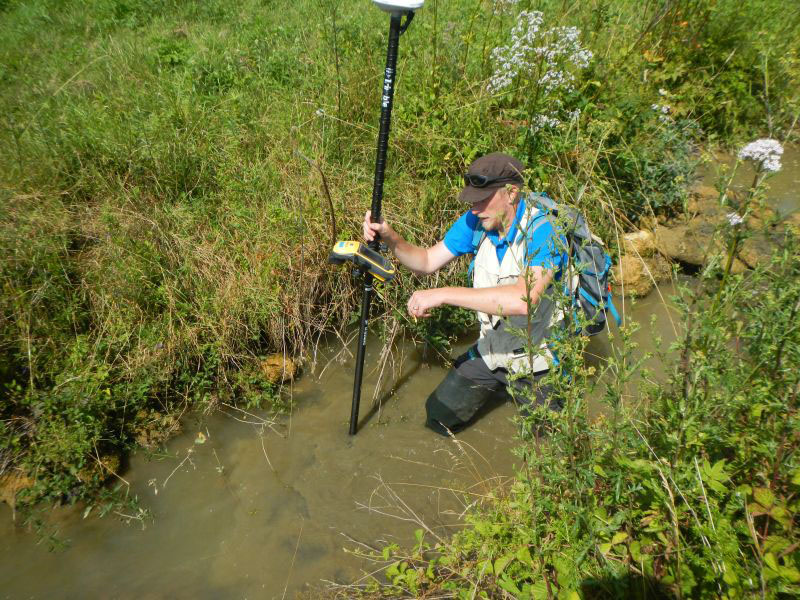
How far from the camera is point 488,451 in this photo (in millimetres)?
3893

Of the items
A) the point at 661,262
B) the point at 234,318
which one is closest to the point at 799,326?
the point at 661,262

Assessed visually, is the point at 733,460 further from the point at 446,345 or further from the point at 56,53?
the point at 56,53

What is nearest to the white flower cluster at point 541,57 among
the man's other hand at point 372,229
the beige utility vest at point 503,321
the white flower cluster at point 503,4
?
the white flower cluster at point 503,4

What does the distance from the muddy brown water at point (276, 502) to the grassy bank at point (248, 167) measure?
0.96 ft

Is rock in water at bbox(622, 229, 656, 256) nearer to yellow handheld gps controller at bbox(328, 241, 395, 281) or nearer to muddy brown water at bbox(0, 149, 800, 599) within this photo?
muddy brown water at bbox(0, 149, 800, 599)

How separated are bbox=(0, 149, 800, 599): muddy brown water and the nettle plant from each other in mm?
1894

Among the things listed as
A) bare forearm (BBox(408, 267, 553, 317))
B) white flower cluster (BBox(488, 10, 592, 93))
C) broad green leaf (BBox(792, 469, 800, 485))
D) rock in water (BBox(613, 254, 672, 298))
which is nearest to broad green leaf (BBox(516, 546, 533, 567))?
broad green leaf (BBox(792, 469, 800, 485))

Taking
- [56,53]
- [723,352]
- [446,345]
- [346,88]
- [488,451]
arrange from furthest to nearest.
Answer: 1. [56,53]
2. [346,88]
3. [446,345]
4. [488,451]
5. [723,352]

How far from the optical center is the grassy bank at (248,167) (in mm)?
3736

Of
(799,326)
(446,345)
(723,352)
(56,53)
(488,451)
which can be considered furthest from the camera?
(56,53)

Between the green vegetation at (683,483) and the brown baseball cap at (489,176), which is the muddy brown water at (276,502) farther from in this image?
the brown baseball cap at (489,176)

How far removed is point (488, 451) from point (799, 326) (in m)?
2.24

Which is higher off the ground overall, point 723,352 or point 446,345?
point 723,352

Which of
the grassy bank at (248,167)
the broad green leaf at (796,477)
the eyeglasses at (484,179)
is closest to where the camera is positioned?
the broad green leaf at (796,477)
